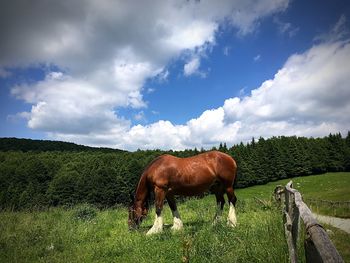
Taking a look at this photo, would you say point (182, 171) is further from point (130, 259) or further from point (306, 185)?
point (306, 185)

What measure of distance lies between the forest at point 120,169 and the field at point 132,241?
178 feet

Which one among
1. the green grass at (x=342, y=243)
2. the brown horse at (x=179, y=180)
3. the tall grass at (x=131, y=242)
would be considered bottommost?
the green grass at (x=342, y=243)

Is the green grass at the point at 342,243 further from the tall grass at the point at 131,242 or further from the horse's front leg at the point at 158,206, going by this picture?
the horse's front leg at the point at 158,206

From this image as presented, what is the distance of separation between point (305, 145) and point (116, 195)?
74506 millimetres

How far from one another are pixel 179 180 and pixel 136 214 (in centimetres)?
184

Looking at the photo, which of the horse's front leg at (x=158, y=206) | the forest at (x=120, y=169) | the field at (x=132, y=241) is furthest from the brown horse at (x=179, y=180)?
the forest at (x=120, y=169)

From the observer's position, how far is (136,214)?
10859mm

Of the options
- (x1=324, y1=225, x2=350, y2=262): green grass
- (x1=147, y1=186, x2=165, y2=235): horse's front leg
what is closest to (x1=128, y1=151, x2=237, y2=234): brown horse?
(x1=147, y1=186, x2=165, y2=235): horse's front leg

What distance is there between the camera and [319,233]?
2430mm

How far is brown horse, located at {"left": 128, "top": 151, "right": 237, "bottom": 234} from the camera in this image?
422 inches

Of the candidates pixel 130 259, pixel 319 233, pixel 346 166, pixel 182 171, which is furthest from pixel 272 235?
pixel 346 166

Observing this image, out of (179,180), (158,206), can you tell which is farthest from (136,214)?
(179,180)

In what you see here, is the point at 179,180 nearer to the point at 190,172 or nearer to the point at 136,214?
the point at 190,172

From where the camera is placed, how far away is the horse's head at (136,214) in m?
10.8
